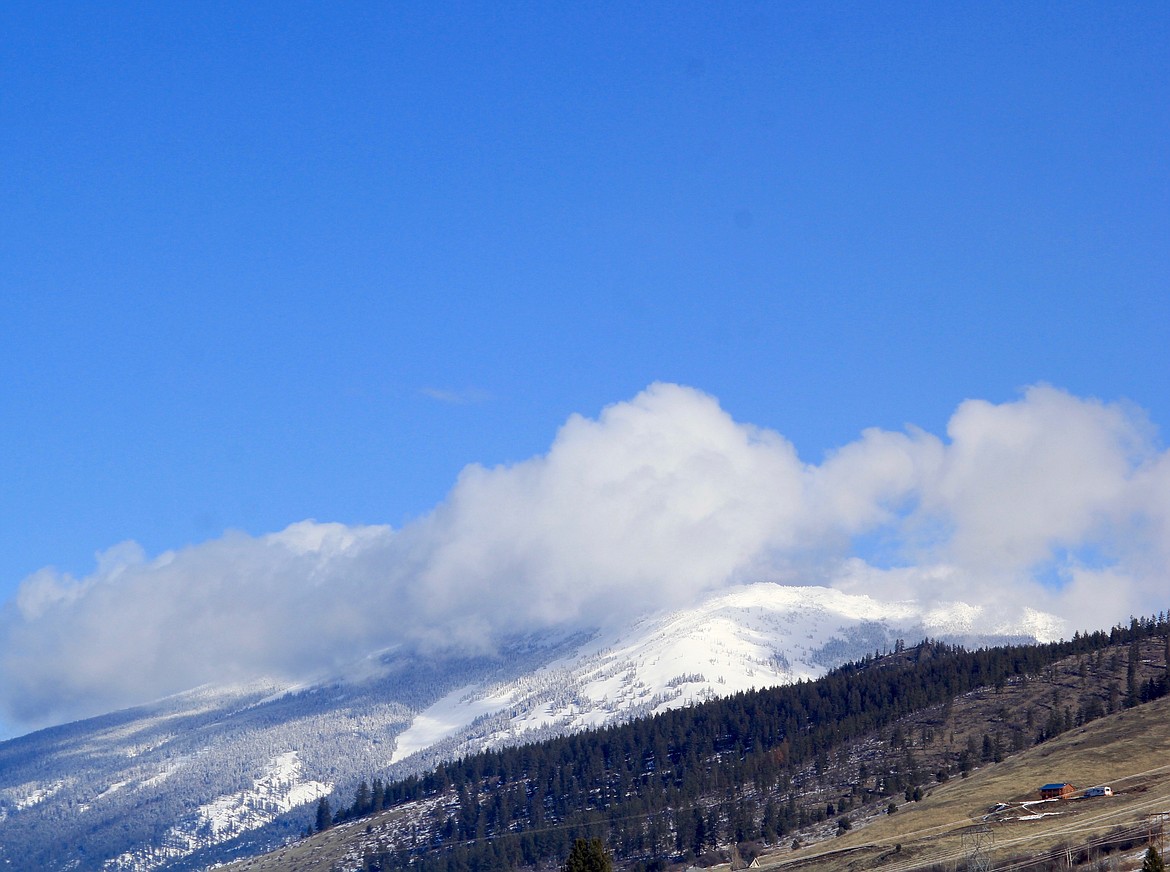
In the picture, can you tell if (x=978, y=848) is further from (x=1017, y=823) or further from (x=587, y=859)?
(x=587, y=859)

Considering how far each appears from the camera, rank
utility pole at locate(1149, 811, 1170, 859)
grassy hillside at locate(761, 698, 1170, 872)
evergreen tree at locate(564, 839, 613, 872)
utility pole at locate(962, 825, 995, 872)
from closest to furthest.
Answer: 1. evergreen tree at locate(564, 839, 613, 872)
2. utility pole at locate(1149, 811, 1170, 859)
3. utility pole at locate(962, 825, 995, 872)
4. grassy hillside at locate(761, 698, 1170, 872)

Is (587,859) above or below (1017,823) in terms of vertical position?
above

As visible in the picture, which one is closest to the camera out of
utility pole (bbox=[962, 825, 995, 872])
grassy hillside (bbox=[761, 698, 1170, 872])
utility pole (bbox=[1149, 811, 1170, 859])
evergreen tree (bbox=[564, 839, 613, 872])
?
evergreen tree (bbox=[564, 839, 613, 872])

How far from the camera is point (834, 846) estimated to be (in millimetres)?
196750

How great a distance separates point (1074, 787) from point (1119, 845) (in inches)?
1505

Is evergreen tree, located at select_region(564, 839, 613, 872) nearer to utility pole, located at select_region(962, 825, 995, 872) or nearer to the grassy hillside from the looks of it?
utility pole, located at select_region(962, 825, 995, 872)

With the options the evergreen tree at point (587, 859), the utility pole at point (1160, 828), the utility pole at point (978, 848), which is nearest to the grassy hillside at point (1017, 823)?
the utility pole at point (978, 848)

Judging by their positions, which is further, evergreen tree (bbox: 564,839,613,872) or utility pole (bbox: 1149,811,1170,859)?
utility pole (bbox: 1149,811,1170,859)

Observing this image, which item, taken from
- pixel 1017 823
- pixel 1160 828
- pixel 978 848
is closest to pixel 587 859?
pixel 978 848

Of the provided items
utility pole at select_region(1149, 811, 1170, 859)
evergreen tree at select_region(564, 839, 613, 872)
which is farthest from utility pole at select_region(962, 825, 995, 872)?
evergreen tree at select_region(564, 839, 613, 872)

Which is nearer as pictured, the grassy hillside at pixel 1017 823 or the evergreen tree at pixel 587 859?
the evergreen tree at pixel 587 859

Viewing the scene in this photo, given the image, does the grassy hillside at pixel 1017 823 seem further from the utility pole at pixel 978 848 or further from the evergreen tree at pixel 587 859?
the evergreen tree at pixel 587 859

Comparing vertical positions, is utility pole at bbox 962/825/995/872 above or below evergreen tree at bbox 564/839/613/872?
below

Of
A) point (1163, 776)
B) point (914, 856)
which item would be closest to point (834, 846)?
point (914, 856)
